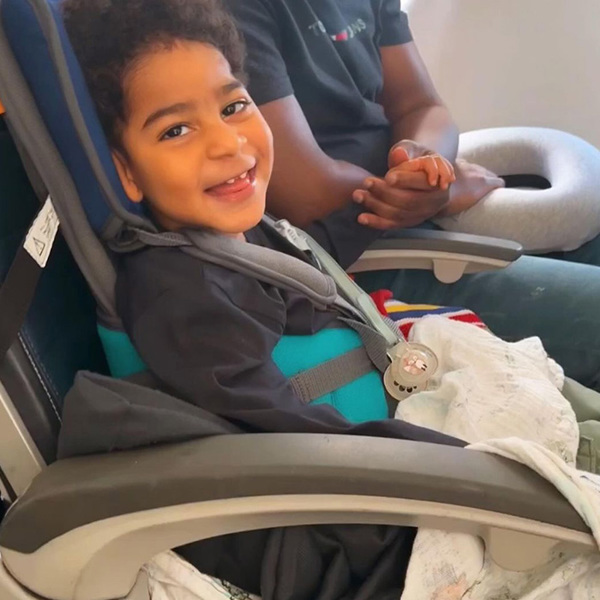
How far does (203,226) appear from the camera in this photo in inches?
35.4

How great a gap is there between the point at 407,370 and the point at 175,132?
0.43 m

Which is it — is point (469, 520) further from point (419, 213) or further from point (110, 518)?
point (419, 213)

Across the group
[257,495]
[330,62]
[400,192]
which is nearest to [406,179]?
[400,192]

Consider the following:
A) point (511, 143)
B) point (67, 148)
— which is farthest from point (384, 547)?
point (511, 143)

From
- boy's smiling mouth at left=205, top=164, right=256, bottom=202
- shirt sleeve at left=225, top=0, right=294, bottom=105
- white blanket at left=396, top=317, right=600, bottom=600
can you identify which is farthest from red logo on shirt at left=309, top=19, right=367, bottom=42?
white blanket at left=396, top=317, right=600, bottom=600

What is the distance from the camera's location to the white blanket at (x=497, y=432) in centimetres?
68

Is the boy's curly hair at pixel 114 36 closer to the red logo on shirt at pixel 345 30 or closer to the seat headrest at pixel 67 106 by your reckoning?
the seat headrest at pixel 67 106

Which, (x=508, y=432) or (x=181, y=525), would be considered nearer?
(x=181, y=525)

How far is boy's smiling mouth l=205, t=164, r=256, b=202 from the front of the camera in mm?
893

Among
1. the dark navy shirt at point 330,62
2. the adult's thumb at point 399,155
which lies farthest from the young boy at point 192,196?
the adult's thumb at point 399,155

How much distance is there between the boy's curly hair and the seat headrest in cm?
4

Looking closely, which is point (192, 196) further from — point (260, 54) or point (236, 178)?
point (260, 54)

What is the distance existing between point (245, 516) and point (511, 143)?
1234mm

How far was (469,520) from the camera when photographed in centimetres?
66
